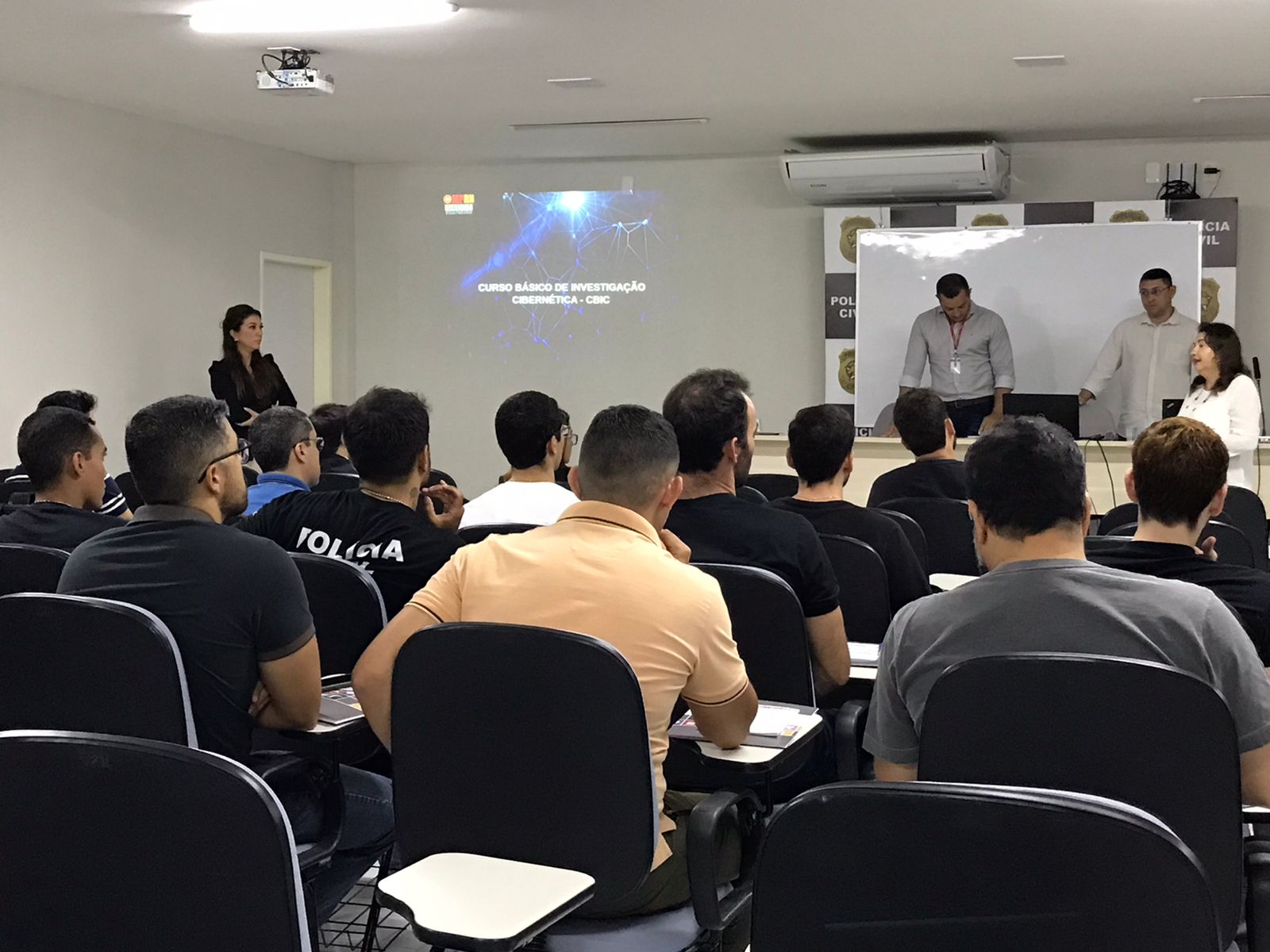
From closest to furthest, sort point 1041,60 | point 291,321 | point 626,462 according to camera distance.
→ 1. point 626,462
2. point 1041,60
3. point 291,321

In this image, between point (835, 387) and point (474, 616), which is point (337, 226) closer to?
point (835, 387)

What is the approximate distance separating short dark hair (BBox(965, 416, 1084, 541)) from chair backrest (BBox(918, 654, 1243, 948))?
35 centimetres

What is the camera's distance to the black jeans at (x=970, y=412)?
8.51 metres

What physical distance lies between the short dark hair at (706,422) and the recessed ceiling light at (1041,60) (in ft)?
14.1

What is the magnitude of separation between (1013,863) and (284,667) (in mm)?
1431

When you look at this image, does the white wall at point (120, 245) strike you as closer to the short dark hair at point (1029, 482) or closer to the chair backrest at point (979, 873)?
the short dark hair at point (1029, 482)

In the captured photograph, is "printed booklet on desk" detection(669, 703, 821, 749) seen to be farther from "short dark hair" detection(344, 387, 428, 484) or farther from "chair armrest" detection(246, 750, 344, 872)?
"short dark hair" detection(344, 387, 428, 484)

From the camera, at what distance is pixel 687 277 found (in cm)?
1005

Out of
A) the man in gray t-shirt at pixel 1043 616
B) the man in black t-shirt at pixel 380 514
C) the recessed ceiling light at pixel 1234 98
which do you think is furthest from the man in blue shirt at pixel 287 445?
the recessed ceiling light at pixel 1234 98

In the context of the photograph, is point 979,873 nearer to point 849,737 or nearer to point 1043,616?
point 1043,616

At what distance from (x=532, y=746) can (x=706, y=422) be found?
1261 mm

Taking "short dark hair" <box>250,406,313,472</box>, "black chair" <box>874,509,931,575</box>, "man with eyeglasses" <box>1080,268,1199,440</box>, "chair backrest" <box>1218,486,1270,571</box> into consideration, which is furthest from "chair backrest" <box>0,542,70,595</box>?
"man with eyeglasses" <box>1080,268,1199,440</box>

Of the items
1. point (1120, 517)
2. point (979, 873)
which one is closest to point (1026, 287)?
point (1120, 517)

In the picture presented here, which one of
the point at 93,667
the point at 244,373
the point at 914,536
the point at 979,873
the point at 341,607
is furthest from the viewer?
the point at 244,373
